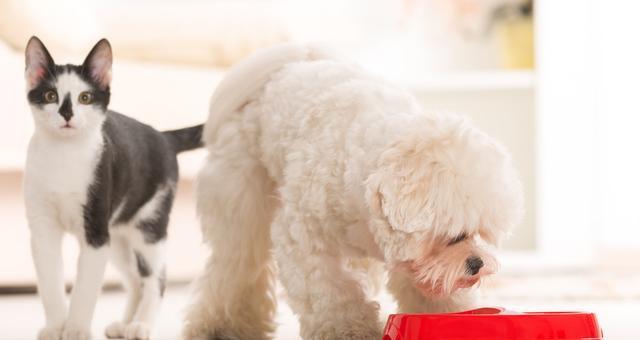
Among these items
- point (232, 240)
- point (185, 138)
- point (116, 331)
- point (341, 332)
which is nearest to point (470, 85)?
point (185, 138)

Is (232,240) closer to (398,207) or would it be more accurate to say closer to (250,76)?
(250,76)

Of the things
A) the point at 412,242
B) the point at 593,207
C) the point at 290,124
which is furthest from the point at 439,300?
the point at 593,207

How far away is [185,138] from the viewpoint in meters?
2.29

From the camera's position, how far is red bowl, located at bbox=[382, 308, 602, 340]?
62.2 inches

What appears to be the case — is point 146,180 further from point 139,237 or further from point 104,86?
point 104,86

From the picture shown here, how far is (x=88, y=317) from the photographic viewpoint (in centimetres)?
186

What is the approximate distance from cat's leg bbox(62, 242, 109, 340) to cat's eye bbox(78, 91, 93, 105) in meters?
0.27

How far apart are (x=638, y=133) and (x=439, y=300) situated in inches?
133

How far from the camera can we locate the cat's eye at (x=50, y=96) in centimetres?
181

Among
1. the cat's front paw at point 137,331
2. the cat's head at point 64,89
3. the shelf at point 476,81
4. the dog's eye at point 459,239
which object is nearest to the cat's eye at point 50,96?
the cat's head at point 64,89

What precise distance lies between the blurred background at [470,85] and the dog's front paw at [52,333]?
1.12 m

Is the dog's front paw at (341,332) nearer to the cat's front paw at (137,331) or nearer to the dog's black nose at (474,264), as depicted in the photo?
the dog's black nose at (474,264)

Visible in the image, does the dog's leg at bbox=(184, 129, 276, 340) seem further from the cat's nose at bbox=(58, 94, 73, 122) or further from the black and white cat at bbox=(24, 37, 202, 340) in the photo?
the cat's nose at bbox=(58, 94, 73, 122)

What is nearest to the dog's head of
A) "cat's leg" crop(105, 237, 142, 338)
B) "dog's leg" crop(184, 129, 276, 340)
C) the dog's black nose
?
the dog's black nose
